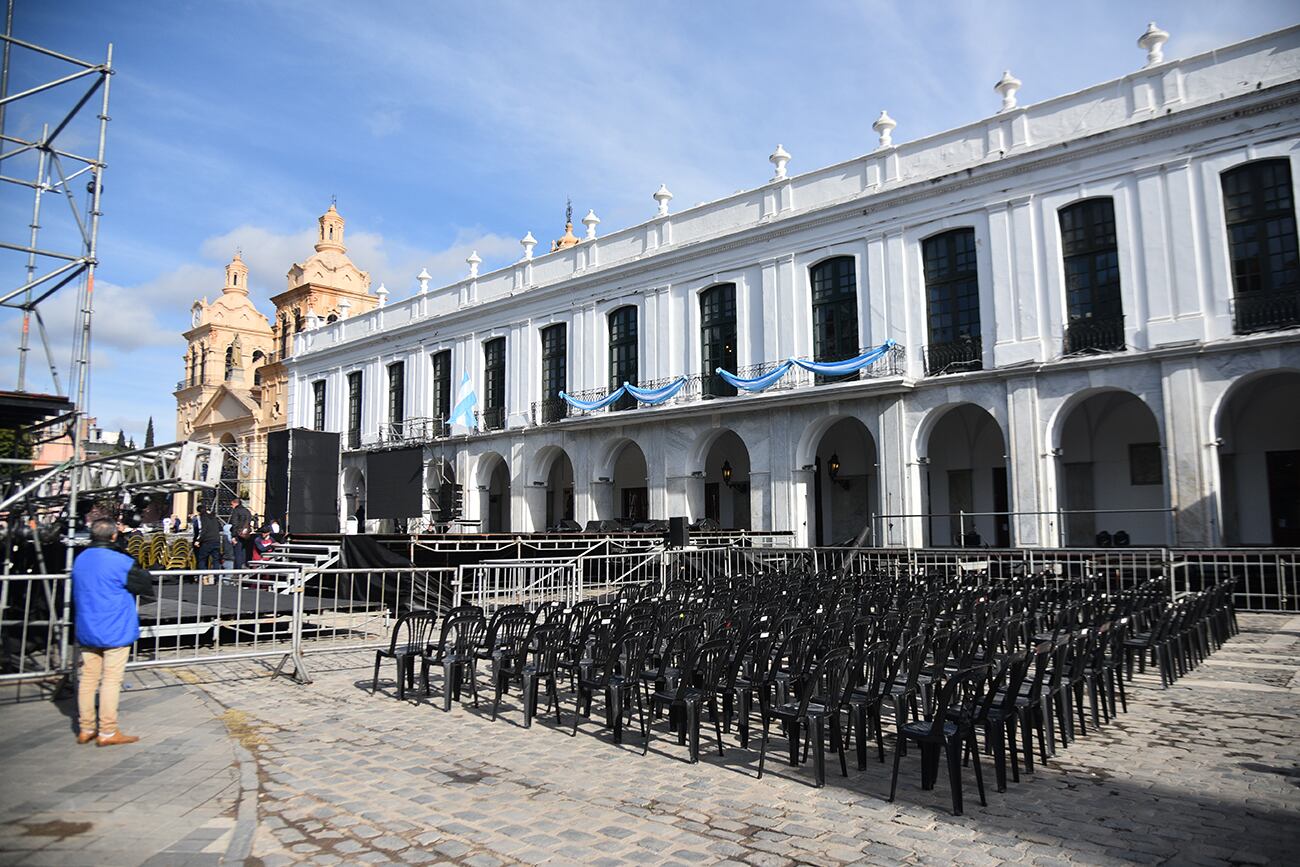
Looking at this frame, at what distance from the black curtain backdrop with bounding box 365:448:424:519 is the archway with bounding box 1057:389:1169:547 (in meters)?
19.8

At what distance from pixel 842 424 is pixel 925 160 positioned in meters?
7.86

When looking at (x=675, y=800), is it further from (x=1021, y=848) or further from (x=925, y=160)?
(x=925, y=160)

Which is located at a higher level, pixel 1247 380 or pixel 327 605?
pixel 1247 380

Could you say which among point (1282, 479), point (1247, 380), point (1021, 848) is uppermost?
point (1247, 380)

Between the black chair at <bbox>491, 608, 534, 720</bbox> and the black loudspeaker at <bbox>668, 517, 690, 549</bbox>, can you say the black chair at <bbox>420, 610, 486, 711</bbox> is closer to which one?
the black chair at <bbox>491, 608, 534, 720</bbox>

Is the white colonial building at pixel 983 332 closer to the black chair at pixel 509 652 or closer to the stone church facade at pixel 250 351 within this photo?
the black chair at pixel 509 652

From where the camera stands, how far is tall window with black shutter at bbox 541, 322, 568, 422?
29.1 m

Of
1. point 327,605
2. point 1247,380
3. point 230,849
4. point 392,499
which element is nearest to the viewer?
point 230,849

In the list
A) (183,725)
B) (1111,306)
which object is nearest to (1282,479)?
(1111,306)

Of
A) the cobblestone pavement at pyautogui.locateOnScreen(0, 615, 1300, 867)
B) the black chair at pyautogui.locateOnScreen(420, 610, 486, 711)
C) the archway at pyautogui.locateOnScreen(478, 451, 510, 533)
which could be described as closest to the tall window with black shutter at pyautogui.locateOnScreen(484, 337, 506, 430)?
the archway at pyautogui.locateOnScreen(478, 451, 510, 533)

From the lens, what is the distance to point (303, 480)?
82.6ft

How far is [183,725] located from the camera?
6.68m

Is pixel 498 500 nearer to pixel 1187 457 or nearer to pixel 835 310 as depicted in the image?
pixel 835 310

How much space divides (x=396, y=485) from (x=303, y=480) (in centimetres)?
500
